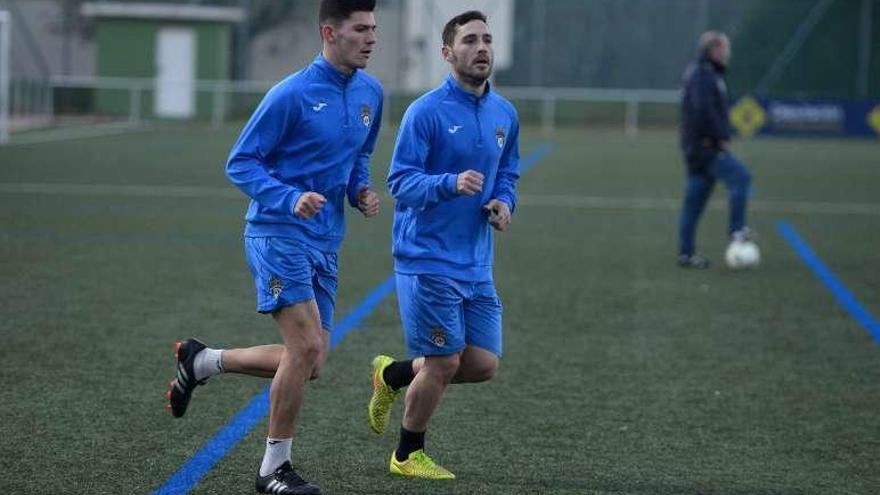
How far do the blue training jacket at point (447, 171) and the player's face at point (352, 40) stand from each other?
11.2 inches

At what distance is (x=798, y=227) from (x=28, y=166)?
38.5 ft

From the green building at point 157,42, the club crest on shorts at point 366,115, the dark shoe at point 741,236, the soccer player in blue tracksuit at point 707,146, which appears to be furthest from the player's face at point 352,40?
the green building at point 157,42

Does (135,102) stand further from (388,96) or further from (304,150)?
(304,150)

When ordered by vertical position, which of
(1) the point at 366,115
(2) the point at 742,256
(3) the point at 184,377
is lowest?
(2) the point at 742,256

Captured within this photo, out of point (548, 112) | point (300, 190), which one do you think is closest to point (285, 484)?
point (300, 190)

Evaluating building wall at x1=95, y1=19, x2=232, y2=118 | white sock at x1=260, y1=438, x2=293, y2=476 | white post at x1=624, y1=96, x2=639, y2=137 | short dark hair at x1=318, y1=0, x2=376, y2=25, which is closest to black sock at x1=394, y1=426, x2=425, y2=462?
white sock at x1=260, y1=438, x2=293, y2=476

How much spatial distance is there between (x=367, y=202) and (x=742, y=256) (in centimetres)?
790

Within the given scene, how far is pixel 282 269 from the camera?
575 centimetres

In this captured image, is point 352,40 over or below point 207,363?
over

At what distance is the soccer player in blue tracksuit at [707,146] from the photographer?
13438 mm

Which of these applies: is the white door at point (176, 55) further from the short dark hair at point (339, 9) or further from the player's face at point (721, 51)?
the short dark hair at point (339, 9)

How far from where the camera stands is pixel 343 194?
598cm

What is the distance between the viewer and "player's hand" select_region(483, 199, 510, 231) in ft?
19.4

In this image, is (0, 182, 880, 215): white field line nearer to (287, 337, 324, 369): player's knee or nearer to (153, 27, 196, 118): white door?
(287, 337, 324, 369): player's knee
